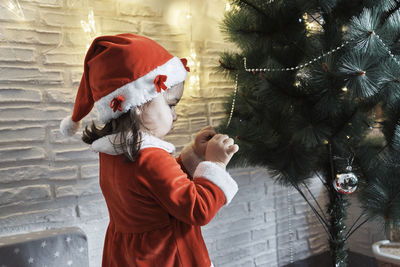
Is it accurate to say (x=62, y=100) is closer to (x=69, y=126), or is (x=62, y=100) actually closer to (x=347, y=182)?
(x=69, y=126)

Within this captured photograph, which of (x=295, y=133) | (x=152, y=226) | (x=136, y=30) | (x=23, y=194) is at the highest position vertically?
(x=136, y=30)

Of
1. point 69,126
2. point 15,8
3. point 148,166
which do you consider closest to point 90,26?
point 15,8

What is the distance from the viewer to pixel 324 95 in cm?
112

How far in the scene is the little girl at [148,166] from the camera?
866mm

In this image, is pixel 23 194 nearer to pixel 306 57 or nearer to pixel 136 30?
pixel 136 30

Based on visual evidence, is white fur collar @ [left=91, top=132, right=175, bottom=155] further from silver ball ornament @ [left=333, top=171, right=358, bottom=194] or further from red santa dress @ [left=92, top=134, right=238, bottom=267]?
silver ball ornament @ [left=333, top=171, right=358, bottom=194]

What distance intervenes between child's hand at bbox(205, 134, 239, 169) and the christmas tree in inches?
12.9

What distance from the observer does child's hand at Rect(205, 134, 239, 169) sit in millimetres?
928

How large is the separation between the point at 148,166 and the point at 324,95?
24.1 inches

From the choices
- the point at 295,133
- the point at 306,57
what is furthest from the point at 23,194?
the point at 306,57

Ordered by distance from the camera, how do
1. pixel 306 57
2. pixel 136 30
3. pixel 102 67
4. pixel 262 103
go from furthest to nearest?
pixel 136 30 < pixel 262 103 < pixel 306 57 < pixel 102 67

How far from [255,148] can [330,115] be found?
30cm

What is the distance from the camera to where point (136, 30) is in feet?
5.04

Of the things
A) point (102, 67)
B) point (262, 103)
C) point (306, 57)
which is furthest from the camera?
point (262, 103)
